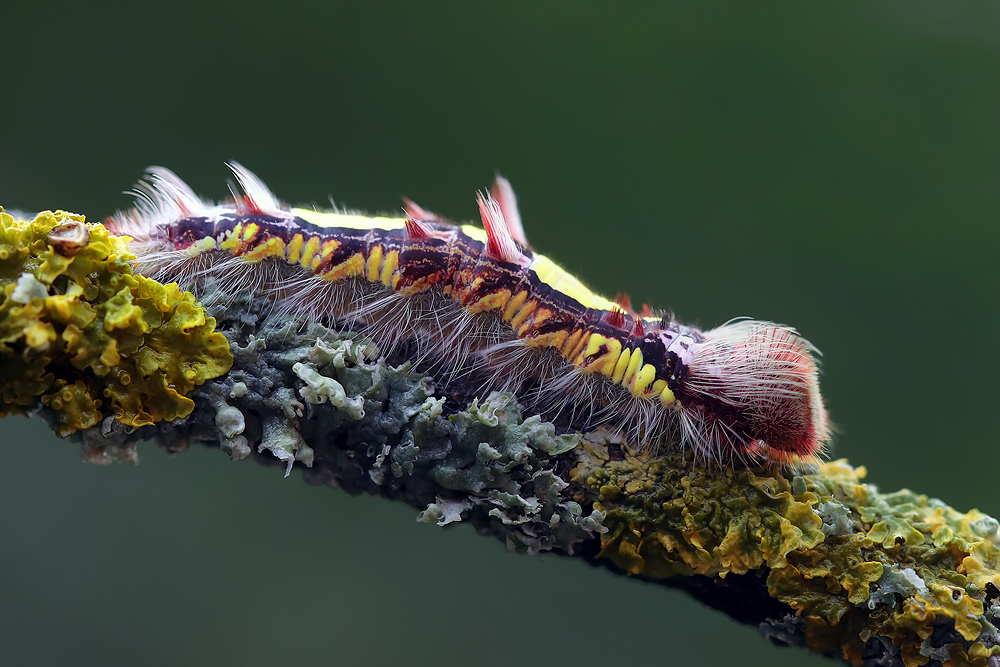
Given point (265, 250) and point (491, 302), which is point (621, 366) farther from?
point (265, 250)

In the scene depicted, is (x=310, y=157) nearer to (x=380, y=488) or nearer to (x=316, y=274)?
(x=316, y=274)

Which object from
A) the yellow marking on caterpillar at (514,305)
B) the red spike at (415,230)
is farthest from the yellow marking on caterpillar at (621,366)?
the red spike at (415,230)

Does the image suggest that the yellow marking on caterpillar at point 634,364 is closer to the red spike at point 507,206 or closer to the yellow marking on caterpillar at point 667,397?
the yellow marking on caterpillar at point 667,397

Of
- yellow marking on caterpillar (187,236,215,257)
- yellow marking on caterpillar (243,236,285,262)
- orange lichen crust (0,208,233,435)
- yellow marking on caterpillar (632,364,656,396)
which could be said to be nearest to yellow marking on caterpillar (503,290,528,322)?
yellow marking on caterpillar (632,364,656,396)

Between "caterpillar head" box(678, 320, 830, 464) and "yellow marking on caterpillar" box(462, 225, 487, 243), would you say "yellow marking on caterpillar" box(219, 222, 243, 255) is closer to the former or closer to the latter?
"yellow marking on caterpillar" box(462, 225, 487, 243)

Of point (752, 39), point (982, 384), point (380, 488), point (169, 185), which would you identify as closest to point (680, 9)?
point (752, 39)
